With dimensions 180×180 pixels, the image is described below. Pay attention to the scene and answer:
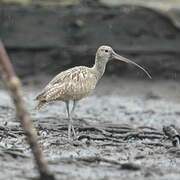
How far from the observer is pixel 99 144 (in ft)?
30.9

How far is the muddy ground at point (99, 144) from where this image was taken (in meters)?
7.95

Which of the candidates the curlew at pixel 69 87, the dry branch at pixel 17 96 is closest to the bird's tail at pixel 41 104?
the curlew at pixel 69 87

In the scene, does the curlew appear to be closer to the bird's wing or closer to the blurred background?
the bird's wing

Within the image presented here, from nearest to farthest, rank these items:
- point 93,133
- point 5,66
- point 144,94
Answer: point 5,66, point 93,133, point 144,94

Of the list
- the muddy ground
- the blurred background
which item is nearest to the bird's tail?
the muddy ground

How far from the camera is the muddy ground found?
7.95 meters

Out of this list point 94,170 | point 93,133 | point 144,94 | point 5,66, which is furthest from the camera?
point 144,94

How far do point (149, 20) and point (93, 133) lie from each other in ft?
20.8

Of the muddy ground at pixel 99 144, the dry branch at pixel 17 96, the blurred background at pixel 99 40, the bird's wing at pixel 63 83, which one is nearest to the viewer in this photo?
the dry branch at pixel 17 96

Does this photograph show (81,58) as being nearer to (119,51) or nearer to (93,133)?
(119,51)

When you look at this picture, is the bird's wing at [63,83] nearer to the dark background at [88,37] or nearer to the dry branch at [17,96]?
the dry branch at [17,96]

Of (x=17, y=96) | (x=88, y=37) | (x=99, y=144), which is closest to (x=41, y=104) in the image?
(x=99, y=144)

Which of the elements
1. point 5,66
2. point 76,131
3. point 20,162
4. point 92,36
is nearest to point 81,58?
point 92,36

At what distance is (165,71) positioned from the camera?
1603 cm
